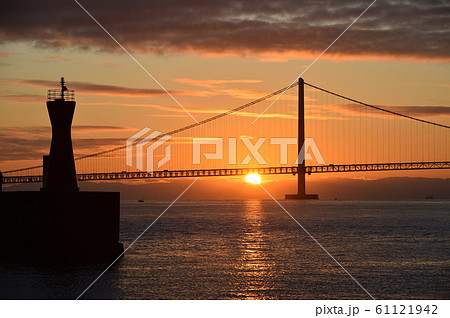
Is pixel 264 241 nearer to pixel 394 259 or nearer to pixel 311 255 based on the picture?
pixel 311 255

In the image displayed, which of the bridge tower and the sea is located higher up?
the bridge tower

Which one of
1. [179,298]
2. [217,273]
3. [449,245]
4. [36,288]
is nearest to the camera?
[179,298]

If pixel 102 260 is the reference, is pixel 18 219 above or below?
above

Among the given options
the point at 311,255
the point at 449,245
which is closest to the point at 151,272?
the point at 311,255

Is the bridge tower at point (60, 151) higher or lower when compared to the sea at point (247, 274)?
higher
